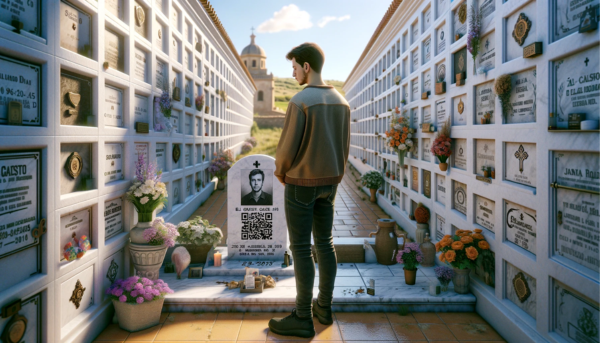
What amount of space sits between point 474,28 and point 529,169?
1.63m

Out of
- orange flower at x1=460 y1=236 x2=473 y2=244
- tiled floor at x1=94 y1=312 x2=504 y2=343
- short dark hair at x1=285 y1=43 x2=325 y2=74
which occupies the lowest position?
tiled floor at x1=94 y1=312 x2=504 y2=343

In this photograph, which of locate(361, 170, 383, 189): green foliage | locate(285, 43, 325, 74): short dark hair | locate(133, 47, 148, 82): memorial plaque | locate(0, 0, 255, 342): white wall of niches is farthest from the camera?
locate(361, 170, 383, 189): green foliage

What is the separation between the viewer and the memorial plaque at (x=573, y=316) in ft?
7.25

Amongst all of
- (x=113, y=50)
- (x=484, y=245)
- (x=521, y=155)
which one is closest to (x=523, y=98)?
(x=521, y=155)

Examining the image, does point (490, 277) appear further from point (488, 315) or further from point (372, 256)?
point (372, 256)

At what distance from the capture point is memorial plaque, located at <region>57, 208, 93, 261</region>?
280 centimetres

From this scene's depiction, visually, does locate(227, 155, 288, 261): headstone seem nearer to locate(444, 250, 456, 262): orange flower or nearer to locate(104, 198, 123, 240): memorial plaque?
locate(104, 198, 123, 240): memorial plaque

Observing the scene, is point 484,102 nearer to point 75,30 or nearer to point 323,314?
point 323,314

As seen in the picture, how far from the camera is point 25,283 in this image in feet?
7.66

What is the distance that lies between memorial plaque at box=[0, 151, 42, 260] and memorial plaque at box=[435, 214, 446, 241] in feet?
13.6

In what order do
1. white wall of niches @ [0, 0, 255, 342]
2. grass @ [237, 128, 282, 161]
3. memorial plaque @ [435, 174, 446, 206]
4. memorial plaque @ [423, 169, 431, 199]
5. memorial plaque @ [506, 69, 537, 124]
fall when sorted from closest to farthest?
white wall of niches @ [0, 0, 255, 342] < memorial plaque @ [506, 69, 537, 124] < memorial plaque @ [435, 174, 446, 206] < memorial plaque @ [423, 169, 431, 199] < grass @ [237, 128, 282, 161]

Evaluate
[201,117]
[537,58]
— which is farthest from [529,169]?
[201,117]

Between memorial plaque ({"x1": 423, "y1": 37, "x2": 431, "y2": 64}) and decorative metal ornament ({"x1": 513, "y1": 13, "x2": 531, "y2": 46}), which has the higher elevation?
memorial plaque ({"x1": 423, "y1": 37, "x2": 431, "y2": 64})

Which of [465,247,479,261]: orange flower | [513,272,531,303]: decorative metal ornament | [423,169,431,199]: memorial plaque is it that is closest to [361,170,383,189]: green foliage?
[423,169,431,199]: memorial plaque
